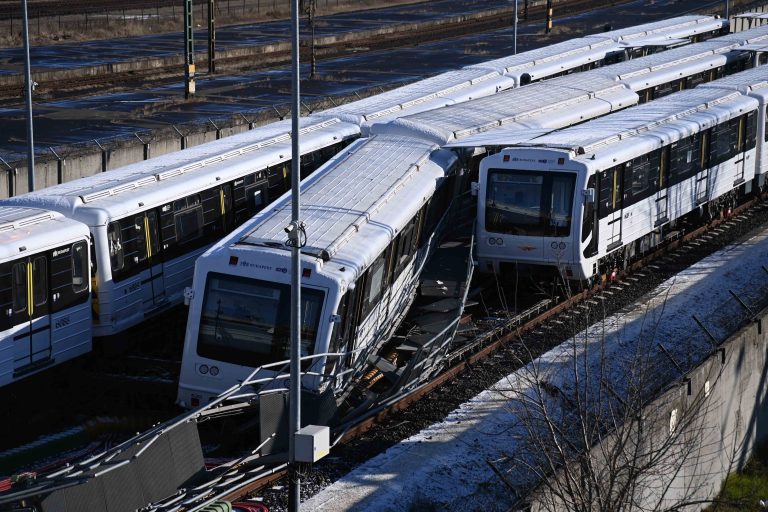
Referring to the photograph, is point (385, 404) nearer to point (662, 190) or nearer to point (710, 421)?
point (710, 421)

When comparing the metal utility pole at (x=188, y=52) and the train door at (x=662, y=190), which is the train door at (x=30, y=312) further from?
the metal utility pole at (x=188, y=52)

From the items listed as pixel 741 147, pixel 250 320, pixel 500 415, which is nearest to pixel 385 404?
pixel 500 415

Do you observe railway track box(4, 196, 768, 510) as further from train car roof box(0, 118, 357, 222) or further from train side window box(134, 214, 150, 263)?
train car roof box(0, 118, 357, 222)

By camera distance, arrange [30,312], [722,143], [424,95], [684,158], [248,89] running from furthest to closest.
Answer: [248,89] → [424,95] → [722,143] → [684,158] → [30,312]

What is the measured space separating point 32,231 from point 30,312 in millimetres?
1219

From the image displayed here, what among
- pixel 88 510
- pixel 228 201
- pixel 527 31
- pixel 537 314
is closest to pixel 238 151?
pixel 228 201

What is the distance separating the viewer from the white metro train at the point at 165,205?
67.9 feet

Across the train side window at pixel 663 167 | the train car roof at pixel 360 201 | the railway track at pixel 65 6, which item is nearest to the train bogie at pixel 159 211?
the train car roof at pixel 360 201

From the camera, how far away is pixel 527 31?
77.1 meters

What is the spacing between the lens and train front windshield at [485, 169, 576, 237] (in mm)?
24984

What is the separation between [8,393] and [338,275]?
17.0ft

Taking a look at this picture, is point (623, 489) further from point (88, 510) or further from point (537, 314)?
point (537, 314)

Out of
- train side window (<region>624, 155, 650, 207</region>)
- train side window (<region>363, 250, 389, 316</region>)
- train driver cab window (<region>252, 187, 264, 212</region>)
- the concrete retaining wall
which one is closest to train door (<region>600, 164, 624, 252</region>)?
train side window (<region>624, 155, 650, 207</region>)

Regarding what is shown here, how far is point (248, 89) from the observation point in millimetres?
52719
